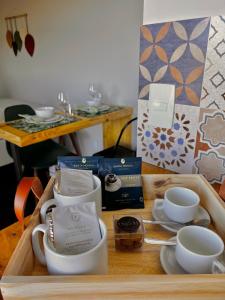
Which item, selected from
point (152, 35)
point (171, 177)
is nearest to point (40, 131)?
point (152, 35)

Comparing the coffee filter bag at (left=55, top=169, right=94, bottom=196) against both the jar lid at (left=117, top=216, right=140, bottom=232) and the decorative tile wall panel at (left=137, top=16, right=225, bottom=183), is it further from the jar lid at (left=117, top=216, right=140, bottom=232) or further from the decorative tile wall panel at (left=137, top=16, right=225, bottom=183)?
the decorative tile wall panel at (left=137, top=16, right=225, bottom=183)

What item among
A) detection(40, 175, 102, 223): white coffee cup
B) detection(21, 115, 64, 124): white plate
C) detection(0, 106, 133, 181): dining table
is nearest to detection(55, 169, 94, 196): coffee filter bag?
detection(40, 175, 102, 223): white coffee cup

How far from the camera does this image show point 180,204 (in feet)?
1.90

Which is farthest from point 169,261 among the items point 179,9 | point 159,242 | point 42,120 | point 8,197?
point 8,197

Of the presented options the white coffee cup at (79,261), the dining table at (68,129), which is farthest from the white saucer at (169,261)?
the dining table at (68,129)

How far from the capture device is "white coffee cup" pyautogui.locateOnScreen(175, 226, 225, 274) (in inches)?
15.7

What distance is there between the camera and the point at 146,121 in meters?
0.90

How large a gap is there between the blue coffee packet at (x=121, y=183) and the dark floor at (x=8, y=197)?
1.10 m

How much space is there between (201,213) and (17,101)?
2921 mm

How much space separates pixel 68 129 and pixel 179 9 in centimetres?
96

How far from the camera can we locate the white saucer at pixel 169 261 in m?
0.44

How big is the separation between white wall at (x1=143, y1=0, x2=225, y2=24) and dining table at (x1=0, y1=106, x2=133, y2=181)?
33.5 inches

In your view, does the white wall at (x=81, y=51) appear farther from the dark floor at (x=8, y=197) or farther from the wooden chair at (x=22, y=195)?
the wooden chair at (x=22, y=195)

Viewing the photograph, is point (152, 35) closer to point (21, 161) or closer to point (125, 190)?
point (125, 190)
